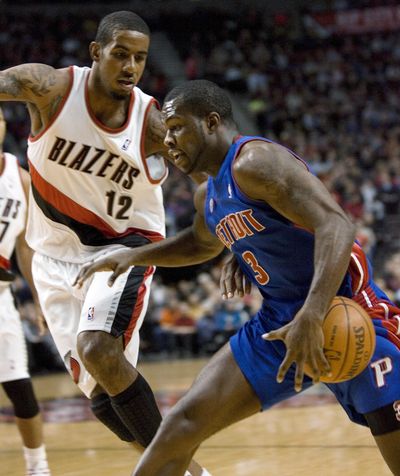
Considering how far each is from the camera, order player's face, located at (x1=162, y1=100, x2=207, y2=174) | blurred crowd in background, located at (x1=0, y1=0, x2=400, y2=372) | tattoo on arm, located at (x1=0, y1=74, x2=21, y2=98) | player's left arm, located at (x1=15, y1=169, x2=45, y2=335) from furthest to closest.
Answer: blurred crowd in background, located at (x1=0, y1=0, x2=400, y2=372) < player's left arm, located at (x1=15, y1=169, x2=45, y2=335) < tattoo on arm, located at (x1=0, y1=74, x2=21, y2=98) < player's face, located at (x1=162, y1=100, x2=207, y2=174)

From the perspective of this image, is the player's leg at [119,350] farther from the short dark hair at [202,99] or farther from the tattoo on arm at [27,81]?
the short dark hair at [202,99]

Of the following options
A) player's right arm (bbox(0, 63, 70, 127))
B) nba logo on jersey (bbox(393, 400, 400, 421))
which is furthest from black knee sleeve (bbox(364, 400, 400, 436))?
player's right arm (bbox(0, 63, 70, 127))

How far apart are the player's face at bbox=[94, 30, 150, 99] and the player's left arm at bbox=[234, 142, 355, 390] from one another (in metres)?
1.55

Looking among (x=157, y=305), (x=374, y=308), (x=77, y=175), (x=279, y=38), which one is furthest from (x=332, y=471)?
(x=279, y=38)

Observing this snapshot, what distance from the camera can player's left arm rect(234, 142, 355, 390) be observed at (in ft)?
10.7

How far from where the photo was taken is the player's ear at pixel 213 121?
383cm

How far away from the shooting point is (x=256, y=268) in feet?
12.7

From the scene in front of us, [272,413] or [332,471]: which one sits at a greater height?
[332,471]

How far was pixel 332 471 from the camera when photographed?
5.48 metres

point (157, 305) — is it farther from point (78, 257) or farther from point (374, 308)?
point (374, 308)

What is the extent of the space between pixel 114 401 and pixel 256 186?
1.77 metres

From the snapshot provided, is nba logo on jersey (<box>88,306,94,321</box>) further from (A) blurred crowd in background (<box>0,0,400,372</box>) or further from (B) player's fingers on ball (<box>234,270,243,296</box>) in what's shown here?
(A) blurred crowd in background (<box>0,0,400,372</box>)

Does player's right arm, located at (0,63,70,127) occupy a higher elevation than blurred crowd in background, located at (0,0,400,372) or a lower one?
higher

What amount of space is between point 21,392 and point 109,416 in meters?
0.93
